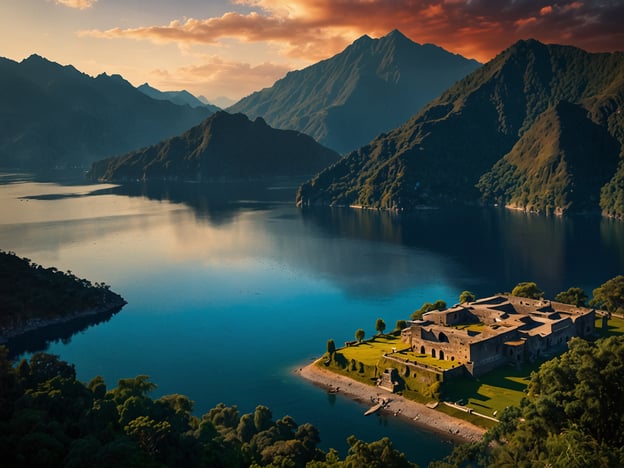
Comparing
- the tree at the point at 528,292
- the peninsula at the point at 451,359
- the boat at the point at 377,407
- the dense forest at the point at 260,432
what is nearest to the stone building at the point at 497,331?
the peninsula at the point at 451,359

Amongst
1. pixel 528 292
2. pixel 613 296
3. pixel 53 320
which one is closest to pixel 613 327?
pixel 613 296

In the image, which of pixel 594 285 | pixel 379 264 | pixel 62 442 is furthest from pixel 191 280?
pixel 62 442

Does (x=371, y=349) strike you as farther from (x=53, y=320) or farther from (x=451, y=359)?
(x=53, y=320)

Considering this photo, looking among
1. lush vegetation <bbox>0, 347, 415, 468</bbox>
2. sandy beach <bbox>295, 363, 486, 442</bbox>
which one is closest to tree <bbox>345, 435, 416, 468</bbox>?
lush vegetation <bbox>0, 347, 415, 468</bbox>

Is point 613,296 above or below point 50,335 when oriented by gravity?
above

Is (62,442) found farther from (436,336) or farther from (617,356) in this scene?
(436,336)

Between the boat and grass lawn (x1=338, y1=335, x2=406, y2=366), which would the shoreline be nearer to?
grass lawn (x1=338, y1=335, x2=406, y2=366)

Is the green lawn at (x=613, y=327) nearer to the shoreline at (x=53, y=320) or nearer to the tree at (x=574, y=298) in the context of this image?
the tree at (x=574, y=298)
